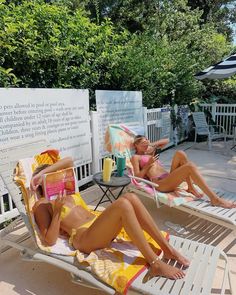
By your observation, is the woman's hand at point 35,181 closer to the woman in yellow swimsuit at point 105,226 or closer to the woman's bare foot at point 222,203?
the woman in yellow swimsuit at point 105,226

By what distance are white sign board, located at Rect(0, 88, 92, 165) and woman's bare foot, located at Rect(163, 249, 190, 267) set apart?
86.3 inches

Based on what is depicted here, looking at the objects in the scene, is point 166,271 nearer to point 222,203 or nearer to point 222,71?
point 222,203

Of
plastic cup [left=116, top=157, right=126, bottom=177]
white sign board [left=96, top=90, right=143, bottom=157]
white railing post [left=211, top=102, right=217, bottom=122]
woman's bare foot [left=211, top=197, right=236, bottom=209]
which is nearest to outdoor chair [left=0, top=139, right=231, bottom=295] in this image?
woman's bare foot [left=211, top=197, right=236, bottom=209]

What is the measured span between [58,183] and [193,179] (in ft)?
5.66

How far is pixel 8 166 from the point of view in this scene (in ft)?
9.54

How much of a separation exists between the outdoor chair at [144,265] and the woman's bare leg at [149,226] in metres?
0.12

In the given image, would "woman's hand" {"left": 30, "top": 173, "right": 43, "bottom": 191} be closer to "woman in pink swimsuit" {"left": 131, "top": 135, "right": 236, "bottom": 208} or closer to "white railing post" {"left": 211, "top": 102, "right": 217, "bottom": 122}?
"woman in pink swimsuit" {"left": 131, "top": 135, "right": 236, "bottom": 208}

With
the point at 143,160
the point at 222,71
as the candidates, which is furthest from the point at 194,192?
the point at 222,71

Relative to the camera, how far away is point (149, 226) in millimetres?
2361

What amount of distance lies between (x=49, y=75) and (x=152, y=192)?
8.04ft

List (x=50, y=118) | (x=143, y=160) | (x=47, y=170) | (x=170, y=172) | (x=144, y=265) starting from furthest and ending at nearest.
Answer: (x=143, y=160), (x=50, y=118), (x=170, y=172), (x=47, y=170), (x=144, y=265)

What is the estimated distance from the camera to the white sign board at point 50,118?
11.4ft


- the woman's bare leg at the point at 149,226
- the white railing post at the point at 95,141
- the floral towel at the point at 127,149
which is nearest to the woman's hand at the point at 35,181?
the woman's bare leg at the point at 149,226

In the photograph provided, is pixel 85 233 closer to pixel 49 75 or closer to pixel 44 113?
pixel 44 113
